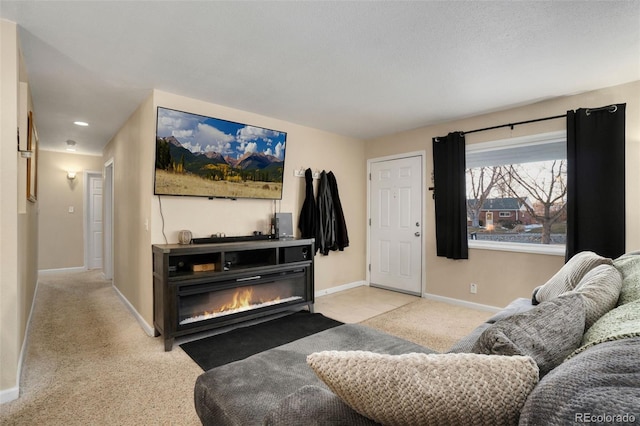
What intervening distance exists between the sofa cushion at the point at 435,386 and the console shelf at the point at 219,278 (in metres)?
2.39

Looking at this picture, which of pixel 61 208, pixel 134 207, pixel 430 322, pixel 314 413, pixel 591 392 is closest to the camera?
pixel 591 392

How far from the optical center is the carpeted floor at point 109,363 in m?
1.86

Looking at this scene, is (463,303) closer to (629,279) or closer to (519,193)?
(519,193)

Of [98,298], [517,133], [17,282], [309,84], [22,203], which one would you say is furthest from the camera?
[98,298]

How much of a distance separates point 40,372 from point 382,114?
3938 mm

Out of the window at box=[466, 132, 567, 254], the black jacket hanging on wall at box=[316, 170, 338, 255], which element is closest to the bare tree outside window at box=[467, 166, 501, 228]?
the window at box=[466, 132, 567, 254]

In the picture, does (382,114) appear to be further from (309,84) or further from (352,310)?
(352,310)

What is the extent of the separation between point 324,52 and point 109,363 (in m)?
2.90

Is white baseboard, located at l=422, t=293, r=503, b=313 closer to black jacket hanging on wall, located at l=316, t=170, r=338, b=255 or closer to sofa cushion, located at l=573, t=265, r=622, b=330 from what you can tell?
black jacket hanging on wall, located at l=316, t=170, r=338, b=255

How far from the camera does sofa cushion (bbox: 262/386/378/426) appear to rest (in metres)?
0.77

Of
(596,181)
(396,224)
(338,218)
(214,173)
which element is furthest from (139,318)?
(596,181)

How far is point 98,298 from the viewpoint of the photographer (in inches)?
167

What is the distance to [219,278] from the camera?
2965 mm

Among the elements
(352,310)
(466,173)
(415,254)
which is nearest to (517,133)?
(466,173)
